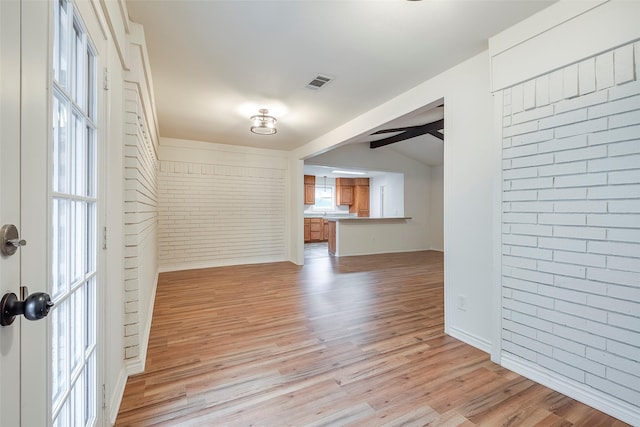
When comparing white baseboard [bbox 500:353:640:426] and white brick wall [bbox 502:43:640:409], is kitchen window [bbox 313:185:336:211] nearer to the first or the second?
white brick wall [bbox 502:43:640:409]

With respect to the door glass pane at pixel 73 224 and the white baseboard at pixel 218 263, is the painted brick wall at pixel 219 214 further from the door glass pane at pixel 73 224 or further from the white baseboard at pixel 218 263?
the door glass pane at pixel 73 224

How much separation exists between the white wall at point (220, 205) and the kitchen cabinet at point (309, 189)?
4034 mm

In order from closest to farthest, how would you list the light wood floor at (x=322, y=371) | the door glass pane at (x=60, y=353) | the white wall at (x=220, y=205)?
the door glass pane at (x=60, y=353)
the light wood floor at (x=322, y=371)
the white wall at (x=220, y=205)

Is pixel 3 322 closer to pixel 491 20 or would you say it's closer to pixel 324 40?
pixel 324 40

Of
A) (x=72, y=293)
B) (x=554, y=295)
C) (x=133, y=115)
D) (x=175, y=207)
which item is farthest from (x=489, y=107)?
(x=175, y=207)

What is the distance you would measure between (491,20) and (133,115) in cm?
260

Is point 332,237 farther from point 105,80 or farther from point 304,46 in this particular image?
point 105,80

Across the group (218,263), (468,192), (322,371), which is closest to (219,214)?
(218,263)

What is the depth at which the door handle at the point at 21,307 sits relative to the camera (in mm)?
595

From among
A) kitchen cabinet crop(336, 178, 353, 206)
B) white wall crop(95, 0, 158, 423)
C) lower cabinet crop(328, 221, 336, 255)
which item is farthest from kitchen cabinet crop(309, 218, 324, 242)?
white wall crop(95, 0, 158, 423)

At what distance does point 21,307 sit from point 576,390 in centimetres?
270

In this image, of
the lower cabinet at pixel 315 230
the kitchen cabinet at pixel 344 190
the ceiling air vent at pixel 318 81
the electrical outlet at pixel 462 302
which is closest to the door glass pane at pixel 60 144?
the ceiling air vent at pixel 318 81

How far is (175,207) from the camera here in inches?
211

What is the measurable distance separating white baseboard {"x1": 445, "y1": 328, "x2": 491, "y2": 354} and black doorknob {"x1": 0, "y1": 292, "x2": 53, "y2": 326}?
9.15 ft
